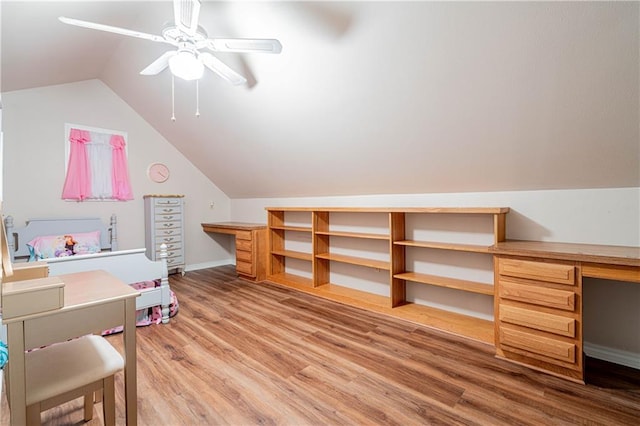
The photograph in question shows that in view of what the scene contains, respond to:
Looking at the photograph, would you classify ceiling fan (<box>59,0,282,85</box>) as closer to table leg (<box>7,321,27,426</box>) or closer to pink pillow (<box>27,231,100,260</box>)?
table leg (<box>7,321,27,426</box>)

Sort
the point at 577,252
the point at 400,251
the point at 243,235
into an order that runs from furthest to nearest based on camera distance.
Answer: the point at 243,235
the point at 400,251
the point at 577,252

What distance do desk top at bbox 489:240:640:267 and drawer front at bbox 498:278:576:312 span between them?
22 centimetres

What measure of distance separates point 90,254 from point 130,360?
1.61 m

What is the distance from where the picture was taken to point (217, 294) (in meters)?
3.81

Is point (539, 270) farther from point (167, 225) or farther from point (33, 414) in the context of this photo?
point (167, 225)

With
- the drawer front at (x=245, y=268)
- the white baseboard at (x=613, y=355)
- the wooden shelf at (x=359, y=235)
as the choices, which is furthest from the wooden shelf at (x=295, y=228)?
the white baseboard at (x=613, y=355)

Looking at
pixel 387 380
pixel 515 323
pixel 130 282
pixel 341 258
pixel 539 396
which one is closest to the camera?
pixel 539 396

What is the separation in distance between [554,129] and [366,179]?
1.71m

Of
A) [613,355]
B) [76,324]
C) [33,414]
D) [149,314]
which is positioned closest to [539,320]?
[613,355]

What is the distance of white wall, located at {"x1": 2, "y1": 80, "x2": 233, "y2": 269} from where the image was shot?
3557 mm

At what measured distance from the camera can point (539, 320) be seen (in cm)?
199

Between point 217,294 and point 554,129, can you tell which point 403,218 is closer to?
point 554,129

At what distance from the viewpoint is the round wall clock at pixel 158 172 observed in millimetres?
4652

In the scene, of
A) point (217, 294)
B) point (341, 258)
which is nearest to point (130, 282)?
point (217, 294)
